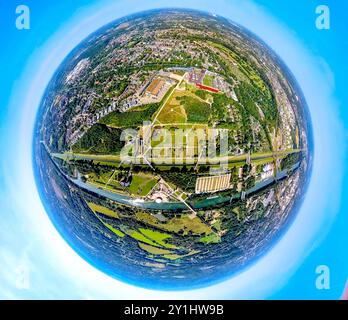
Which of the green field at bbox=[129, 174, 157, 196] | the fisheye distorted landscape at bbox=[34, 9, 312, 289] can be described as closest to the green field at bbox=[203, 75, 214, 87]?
the fisheye distorted landscape at bbox=[34, 9, 312, 289]

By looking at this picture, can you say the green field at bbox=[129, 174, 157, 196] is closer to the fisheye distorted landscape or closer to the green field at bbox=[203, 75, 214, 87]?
the fisheye distorted landscape

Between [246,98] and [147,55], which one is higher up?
[147,55]

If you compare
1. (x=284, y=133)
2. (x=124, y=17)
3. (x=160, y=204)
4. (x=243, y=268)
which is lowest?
(x=243, y=268)

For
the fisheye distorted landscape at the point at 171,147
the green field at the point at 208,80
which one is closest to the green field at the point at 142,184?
the fisheye distorted landscape at the point at 171,147

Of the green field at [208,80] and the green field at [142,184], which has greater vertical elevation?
the green field at [208,80]

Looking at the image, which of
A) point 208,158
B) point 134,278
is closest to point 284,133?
point 208,158

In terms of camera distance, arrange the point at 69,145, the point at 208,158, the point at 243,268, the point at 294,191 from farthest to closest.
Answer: the point at 243,268, the point at 294,191, the point at 69,145, the point at 208,158

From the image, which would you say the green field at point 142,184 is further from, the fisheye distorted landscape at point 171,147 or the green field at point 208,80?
the green field at point 208,80

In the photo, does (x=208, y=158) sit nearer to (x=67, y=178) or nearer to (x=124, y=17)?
(x=67, y=178)

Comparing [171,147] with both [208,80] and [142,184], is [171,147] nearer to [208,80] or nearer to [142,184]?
[142,184]
